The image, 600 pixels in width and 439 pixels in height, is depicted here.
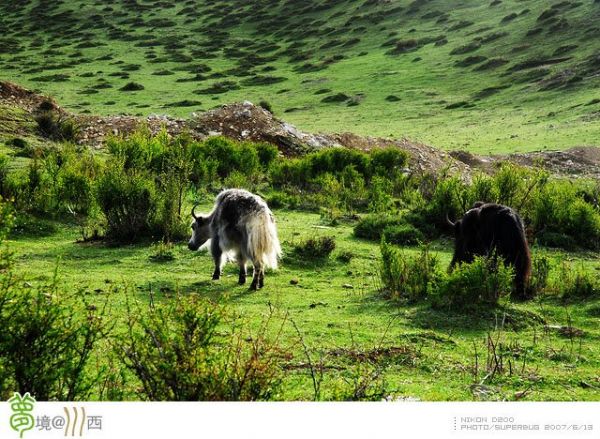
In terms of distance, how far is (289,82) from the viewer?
52562 mm

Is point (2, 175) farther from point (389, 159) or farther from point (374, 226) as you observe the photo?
point (389, 159)

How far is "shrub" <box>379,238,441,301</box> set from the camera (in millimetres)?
9070

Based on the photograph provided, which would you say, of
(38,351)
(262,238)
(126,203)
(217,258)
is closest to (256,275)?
(262,238)

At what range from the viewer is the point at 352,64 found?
56.6m

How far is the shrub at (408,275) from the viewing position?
907cm

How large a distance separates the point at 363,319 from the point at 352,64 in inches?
2003

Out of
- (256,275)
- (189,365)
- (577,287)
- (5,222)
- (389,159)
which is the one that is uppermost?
(5,222)

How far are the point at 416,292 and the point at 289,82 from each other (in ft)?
149

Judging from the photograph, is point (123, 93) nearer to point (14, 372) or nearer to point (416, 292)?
point (416, 292)

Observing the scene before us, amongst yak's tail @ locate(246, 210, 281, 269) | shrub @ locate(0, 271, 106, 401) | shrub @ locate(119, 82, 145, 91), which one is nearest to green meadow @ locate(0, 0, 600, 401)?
shrub @ locate(0, 271, 106, 401)

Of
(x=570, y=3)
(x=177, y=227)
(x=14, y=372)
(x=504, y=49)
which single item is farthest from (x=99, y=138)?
(x=570, y=3)

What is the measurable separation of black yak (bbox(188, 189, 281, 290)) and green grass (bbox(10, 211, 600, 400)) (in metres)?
0.40
